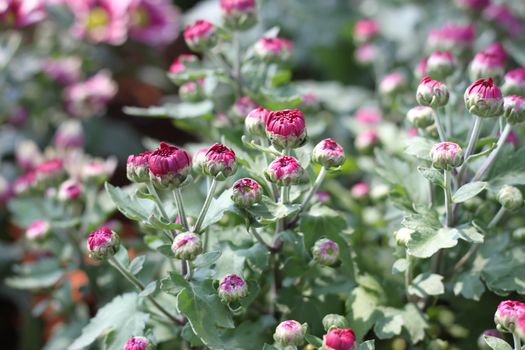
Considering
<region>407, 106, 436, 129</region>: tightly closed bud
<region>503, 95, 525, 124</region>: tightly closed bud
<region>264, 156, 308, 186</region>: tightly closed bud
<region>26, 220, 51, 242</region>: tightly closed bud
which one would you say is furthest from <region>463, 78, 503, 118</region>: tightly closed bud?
<region>26, 220, 51, 242</region>: tightly closed bud

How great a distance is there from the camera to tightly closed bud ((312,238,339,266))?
0.99m

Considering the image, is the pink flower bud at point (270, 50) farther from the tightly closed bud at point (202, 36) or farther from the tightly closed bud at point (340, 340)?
the tightly closed bud at point (340, 340)

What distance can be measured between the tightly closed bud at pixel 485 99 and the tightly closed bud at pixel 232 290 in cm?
39

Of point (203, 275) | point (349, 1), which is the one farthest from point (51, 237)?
point (349, 1)

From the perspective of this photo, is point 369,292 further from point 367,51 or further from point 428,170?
point 367,51

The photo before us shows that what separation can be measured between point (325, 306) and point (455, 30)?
794 mm

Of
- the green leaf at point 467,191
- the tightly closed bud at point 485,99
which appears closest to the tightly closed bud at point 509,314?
the green leaf at point 467,191

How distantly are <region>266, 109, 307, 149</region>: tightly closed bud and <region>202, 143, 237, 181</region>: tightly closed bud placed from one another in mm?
63

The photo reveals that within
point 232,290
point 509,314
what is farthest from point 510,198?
point 232,290

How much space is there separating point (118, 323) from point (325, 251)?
1.04ft

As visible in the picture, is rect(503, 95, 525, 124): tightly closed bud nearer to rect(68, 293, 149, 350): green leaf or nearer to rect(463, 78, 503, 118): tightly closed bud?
rect(463, 78, 503, 118): tightly closed bud

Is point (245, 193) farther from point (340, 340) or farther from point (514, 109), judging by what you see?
point (514, 109)

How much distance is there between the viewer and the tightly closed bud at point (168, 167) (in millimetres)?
871

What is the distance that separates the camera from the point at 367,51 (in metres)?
1.82
